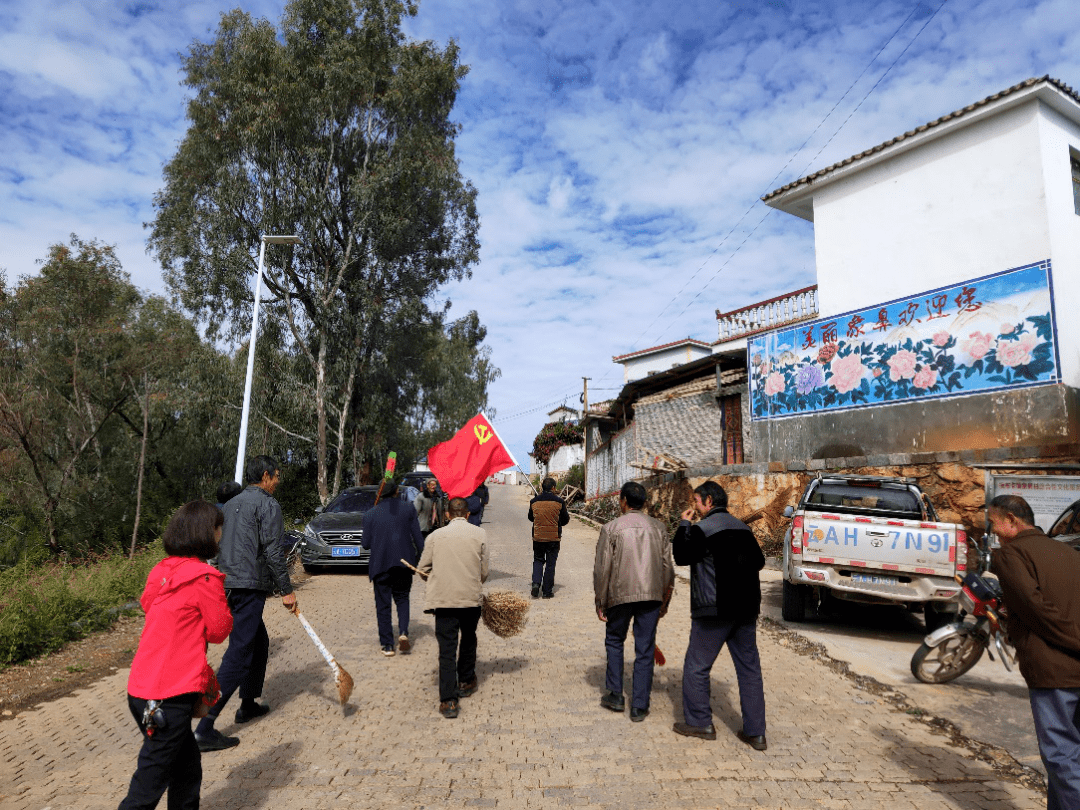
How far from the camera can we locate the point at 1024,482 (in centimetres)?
923

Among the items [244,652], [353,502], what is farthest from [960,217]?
[244,652]

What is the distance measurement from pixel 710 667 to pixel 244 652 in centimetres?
339

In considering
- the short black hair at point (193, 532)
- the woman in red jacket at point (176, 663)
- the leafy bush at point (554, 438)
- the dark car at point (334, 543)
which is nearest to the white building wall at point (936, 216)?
the dark car at point (334, 543)

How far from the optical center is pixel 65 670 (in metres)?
7.01

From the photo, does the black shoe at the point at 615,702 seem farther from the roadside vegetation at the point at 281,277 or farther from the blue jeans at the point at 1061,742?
the roadside vegetation at the point at 281,277

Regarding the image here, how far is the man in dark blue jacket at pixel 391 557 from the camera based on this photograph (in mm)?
7277

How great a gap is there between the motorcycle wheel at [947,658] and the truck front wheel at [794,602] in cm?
261

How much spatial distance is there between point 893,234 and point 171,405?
1962 centimetres

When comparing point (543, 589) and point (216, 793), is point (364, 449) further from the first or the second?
point (216, 793)

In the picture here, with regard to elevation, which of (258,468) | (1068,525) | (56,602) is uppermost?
(258,468)

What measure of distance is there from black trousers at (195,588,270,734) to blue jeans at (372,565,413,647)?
5.96 feet

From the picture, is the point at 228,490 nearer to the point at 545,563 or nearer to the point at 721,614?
the point at 721,614

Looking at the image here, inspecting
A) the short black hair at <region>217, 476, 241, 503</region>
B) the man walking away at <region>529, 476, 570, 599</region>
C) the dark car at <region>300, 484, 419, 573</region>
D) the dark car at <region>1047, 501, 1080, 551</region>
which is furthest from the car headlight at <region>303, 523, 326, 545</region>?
the dark car at <region>1047, 501, 1080, 551</region>

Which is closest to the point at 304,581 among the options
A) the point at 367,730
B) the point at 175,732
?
the point at 367,730
